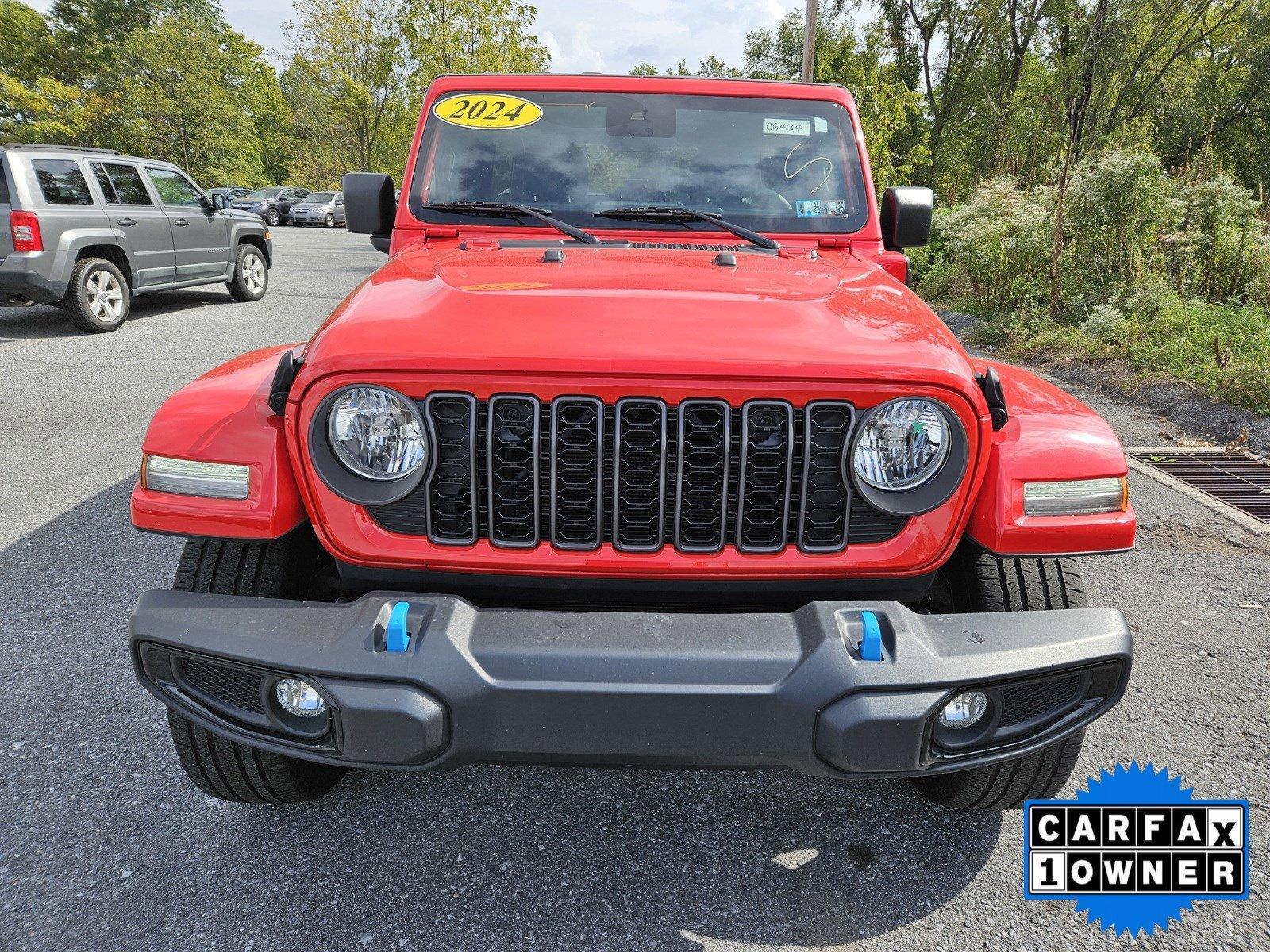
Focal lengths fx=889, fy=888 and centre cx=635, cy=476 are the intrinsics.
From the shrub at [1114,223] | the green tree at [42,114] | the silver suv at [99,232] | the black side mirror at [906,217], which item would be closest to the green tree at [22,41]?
the green tree at [42,114]

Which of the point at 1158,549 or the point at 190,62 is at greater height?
the point at 190,62

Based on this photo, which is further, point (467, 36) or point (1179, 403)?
point (467, 36)

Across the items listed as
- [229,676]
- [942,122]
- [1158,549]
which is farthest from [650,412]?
[942,122]

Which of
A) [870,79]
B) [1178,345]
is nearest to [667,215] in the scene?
[1178,345]

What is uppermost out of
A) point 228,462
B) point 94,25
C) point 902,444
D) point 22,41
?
point 94,25

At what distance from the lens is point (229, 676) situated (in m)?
1.85

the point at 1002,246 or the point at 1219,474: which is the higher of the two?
the point at 1002,246

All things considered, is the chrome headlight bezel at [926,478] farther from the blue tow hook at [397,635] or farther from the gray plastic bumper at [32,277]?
the gray plastic bumper at [32,277]

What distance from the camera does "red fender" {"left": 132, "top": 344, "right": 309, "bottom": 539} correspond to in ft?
6.25

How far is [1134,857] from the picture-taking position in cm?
218

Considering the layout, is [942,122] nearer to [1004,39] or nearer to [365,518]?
[1004,39]

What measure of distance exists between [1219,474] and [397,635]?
17.9 ft

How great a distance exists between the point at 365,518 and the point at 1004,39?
27891 millimetres

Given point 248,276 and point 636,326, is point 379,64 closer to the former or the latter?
point 248,276
